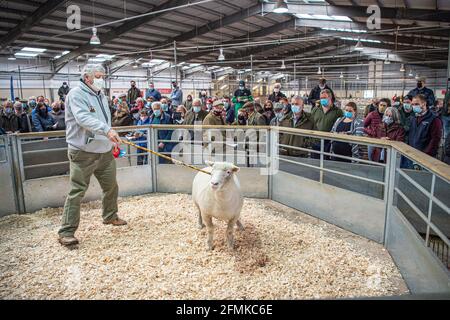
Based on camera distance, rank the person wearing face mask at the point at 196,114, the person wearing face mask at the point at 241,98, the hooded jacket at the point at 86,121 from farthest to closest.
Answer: the person wearing face mask at the point at 241,98
the person wearing face mask at the point at 196,114
the hooded jacket at the point at 86,121

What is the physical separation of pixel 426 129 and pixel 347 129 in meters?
0.99

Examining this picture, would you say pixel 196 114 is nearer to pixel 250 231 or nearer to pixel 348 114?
pixel 348 114

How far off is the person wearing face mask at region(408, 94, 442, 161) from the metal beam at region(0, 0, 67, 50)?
33.2 ft

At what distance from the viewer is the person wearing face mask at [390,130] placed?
15.1 ft

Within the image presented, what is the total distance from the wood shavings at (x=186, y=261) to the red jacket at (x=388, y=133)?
136cm

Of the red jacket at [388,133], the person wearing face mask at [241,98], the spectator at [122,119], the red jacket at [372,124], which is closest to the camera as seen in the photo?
the red jacket at [388,133]

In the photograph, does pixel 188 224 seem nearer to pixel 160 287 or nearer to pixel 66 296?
pixel 160 287

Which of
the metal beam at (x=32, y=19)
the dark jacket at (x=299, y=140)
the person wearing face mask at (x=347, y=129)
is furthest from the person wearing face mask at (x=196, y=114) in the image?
the metal beam at (x=32, y=19)

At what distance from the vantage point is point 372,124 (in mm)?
4902

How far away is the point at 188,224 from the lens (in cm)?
418

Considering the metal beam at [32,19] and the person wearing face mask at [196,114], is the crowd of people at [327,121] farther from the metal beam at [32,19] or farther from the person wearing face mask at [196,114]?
the metal beam at [32,19]

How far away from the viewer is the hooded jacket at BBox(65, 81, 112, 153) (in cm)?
337
